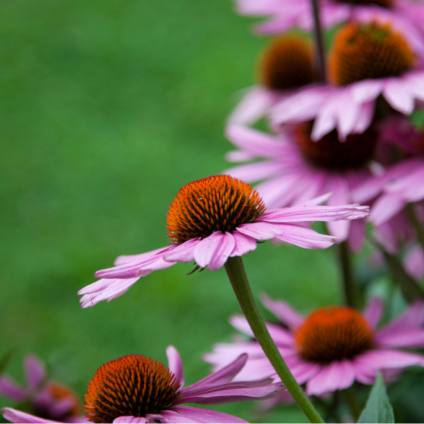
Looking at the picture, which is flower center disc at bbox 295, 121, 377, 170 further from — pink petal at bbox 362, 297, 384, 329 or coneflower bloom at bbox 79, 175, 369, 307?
coneflower bloom at bbox 79, 175, 369, 307

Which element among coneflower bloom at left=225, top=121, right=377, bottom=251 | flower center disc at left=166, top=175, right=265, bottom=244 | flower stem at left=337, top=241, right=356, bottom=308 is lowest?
flower center disc at left=166, top=175, right=265, bottom=244

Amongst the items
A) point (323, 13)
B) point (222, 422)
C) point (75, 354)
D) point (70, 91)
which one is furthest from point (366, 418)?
point (70, 91)

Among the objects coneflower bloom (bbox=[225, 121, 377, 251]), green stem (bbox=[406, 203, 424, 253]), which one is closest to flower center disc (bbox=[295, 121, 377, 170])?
coneflower bloom (bbox=[225, 121, 377, 251])

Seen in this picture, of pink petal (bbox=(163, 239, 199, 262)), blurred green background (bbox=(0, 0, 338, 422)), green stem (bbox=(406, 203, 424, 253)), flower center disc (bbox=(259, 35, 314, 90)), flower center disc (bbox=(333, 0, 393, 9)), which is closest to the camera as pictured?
pink petal (bbox=(163, 239, 199, 262))

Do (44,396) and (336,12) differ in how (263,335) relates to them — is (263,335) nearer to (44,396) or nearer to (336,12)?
(44,396)

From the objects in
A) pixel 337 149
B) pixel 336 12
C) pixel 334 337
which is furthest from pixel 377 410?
pixel 336 12

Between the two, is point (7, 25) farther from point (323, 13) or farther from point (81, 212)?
point (323, 13)

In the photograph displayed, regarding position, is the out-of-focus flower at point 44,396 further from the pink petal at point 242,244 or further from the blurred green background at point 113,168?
the pink petal at point 242,244
